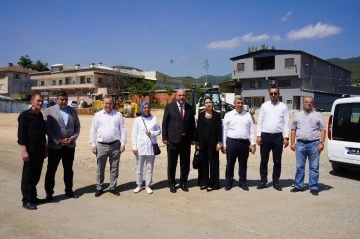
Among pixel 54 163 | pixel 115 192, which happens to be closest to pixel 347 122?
pixel 115 192

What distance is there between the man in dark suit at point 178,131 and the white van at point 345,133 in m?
→ 3.58

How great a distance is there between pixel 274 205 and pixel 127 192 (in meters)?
2.74

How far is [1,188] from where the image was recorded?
686cm

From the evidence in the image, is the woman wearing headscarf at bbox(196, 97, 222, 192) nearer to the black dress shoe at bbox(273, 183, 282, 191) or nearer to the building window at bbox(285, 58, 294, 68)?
the black dress shoe at bbox(273, 183, 282, 191)

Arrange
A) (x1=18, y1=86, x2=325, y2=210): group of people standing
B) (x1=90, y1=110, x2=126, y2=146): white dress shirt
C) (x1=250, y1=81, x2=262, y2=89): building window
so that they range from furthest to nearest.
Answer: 1. (x1=250, y1=81, x2=262, y2=89): building window
2. (x1=90, y1=110, x2=126, y2=146): white dress shirt
3. (x1=18, y1=86, x2=325, y2=210): group of people standing

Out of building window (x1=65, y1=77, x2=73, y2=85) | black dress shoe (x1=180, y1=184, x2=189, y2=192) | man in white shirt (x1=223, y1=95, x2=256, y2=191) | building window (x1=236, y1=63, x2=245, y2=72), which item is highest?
building window (x1=236, y1=63, x2=245, y2=72)

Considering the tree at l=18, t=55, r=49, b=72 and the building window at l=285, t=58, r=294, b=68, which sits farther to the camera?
the tree at l=18, t=55, r=49, b=72

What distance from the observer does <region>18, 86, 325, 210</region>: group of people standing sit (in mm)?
6141

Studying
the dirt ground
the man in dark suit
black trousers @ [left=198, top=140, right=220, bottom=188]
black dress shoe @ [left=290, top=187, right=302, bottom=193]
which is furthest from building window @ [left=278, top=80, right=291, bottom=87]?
the man in dark suit

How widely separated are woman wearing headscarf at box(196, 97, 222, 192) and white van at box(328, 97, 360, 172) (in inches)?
118

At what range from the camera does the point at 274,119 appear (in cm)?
671

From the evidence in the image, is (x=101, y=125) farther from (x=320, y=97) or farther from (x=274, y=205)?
(x=320, y=97)

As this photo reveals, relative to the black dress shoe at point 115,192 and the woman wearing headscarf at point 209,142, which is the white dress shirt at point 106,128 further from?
the woman wearing headscarf at point 209,142

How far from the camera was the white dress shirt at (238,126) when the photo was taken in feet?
22.0
